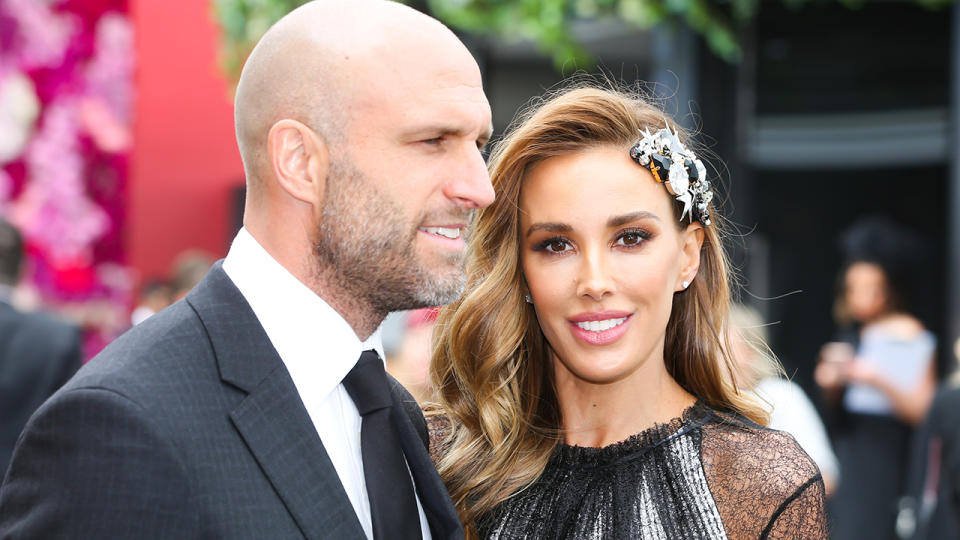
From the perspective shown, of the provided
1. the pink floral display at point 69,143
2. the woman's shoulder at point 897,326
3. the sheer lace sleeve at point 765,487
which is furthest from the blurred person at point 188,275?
the sheer lace sleeve at point 765,487

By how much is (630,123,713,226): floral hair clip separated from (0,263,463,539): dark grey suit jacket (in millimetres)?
1055

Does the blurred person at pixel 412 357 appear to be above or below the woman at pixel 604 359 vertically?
below

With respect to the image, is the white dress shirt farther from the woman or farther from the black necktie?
the woman

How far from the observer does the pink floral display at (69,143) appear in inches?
267

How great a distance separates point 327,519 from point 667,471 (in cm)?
96

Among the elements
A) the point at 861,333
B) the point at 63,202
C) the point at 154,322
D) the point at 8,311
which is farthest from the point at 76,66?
the point at 154,322

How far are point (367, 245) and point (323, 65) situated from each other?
33 cm

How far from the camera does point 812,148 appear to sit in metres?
9.17

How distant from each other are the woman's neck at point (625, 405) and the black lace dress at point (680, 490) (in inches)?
1.4

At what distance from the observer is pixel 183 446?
1641 millimetres

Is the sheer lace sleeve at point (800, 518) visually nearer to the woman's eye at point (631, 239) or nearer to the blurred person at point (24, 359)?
the woman's eye at point (631, 239)

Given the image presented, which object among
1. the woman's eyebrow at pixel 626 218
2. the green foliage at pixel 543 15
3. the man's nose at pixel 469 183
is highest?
the green foliage at pixel 543 15

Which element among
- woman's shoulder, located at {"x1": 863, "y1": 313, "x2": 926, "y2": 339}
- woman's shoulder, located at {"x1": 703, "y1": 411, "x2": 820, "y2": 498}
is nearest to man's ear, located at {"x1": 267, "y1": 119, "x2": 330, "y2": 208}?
woman's shoulder, located at {"x1": 703, "y1": 411, "x2": 820, "y2": 498}

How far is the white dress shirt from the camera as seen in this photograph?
190 centimetres
